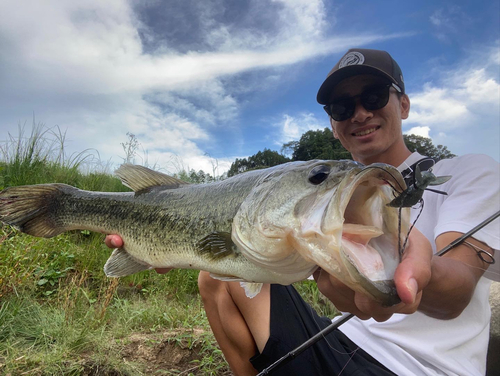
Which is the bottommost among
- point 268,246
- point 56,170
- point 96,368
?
point 96,368

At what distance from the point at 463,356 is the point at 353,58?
2264 millimetres

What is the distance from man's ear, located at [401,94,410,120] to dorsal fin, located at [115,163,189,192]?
221 centimetres

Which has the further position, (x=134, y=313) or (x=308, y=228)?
(x=134, y=313)

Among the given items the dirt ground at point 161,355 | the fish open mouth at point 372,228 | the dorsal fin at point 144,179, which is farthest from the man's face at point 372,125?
the dirt ground at point 161,355

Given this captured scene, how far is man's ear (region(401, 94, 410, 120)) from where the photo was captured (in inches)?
120

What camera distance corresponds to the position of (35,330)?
2953 mm

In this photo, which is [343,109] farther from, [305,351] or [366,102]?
[305,351]

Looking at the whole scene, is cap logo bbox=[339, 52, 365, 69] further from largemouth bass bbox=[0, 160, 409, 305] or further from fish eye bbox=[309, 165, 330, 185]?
fish eye bbox=[309, 165, 330, 185]

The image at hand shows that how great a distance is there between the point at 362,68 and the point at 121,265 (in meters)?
2.47

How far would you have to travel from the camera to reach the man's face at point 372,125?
106 inches

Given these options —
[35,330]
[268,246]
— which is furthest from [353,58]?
[35,330]

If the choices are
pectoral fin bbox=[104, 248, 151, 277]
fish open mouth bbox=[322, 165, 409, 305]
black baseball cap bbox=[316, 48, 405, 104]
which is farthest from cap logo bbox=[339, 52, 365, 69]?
pectoral fin bbox=[104, 248, 151, 277]

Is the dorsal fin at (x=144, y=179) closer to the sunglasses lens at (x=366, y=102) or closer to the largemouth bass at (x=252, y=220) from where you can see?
the largemouth bass at (x=252, y=220)

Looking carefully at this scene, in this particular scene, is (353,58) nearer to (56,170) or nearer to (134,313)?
(134,313)
